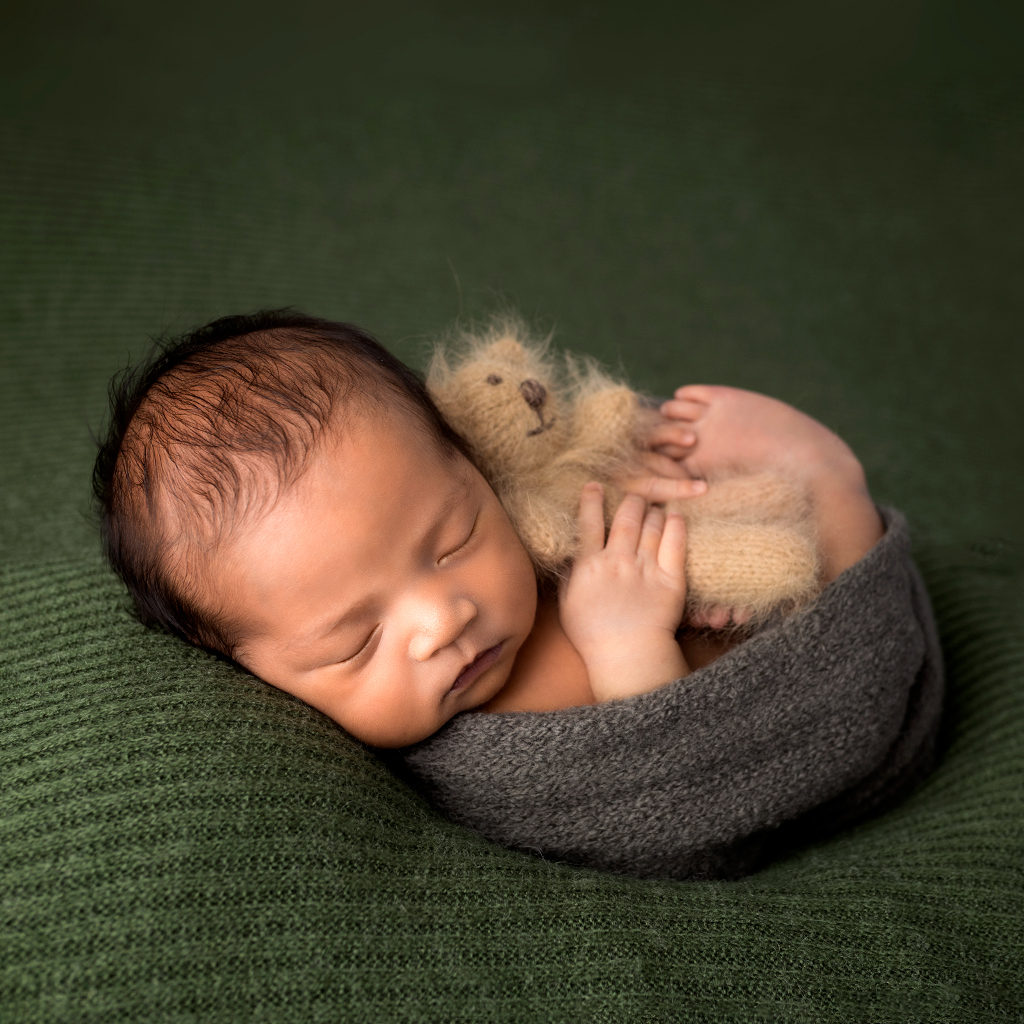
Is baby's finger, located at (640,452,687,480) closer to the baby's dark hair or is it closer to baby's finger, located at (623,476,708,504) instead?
baby's finger, located at (623,476,708,504)

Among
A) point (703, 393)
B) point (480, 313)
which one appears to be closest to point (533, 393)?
point (703, 393)

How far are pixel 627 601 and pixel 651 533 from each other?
0.28 ft

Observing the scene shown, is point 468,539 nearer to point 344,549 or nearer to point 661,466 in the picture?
point 344,549

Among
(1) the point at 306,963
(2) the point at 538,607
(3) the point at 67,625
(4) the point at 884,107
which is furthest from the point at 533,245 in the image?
(1) the point at 306,963

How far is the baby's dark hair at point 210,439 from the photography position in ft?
2.39

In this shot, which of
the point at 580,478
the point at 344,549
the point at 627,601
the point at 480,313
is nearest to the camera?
the point at 344,549

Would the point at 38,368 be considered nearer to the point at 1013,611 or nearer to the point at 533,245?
the point at 533,245

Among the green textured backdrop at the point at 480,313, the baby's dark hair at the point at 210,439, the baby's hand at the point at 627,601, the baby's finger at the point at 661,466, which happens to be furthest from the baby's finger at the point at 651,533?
the green textured backdrop at the point at 480,313

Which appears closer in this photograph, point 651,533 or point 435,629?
point 435,629

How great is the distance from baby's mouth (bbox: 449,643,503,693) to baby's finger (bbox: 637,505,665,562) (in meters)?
0.18

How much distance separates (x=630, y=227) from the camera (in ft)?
5.82

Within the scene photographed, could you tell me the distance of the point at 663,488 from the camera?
0.98 m

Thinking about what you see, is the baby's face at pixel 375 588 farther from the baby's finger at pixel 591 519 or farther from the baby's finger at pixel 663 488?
the baby's finger at pixel 663 488

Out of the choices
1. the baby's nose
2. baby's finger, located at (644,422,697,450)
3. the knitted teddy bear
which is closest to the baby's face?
the baby's nose
